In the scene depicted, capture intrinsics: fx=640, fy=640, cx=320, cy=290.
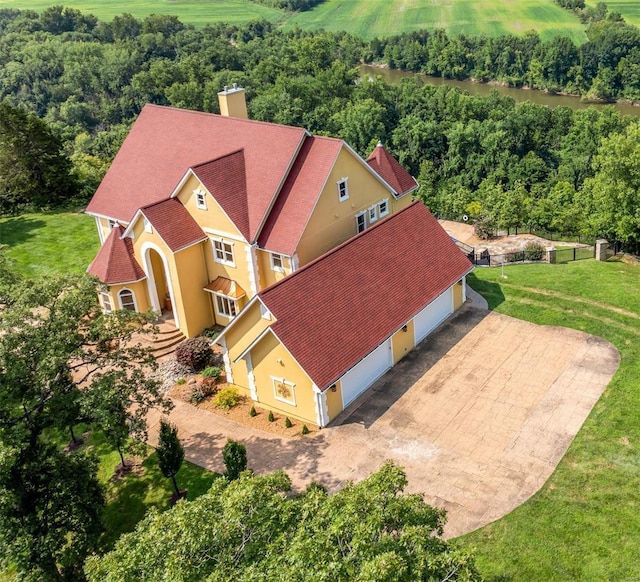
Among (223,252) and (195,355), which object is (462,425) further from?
(223,252)

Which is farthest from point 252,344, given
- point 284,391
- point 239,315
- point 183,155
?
point 183,155

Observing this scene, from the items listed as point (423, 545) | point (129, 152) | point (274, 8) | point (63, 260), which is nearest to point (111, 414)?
point (423, 545)

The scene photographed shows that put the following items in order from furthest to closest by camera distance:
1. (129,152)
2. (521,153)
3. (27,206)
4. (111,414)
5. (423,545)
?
(521,153), (27,206), (129,152), (111,414), (423,545)

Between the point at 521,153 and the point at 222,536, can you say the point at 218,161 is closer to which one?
the point at 222,536

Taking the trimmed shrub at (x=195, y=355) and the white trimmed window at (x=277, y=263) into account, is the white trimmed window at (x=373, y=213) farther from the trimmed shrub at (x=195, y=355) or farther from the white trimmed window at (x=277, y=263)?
the trimmed shrub at (x=195, y=355)

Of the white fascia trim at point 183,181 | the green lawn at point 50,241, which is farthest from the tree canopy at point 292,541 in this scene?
the green lawn at point 50,241

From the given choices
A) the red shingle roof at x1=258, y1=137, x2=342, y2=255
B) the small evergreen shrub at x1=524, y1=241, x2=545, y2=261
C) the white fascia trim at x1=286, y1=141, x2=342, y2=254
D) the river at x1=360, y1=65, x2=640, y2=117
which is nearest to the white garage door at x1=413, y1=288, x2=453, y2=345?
the white fascia trim at x1=286, y1=141, x2=342, y2=254

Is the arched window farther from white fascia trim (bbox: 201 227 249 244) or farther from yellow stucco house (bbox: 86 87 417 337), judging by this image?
white fascia trim (bbox: 201 227 249 244)
